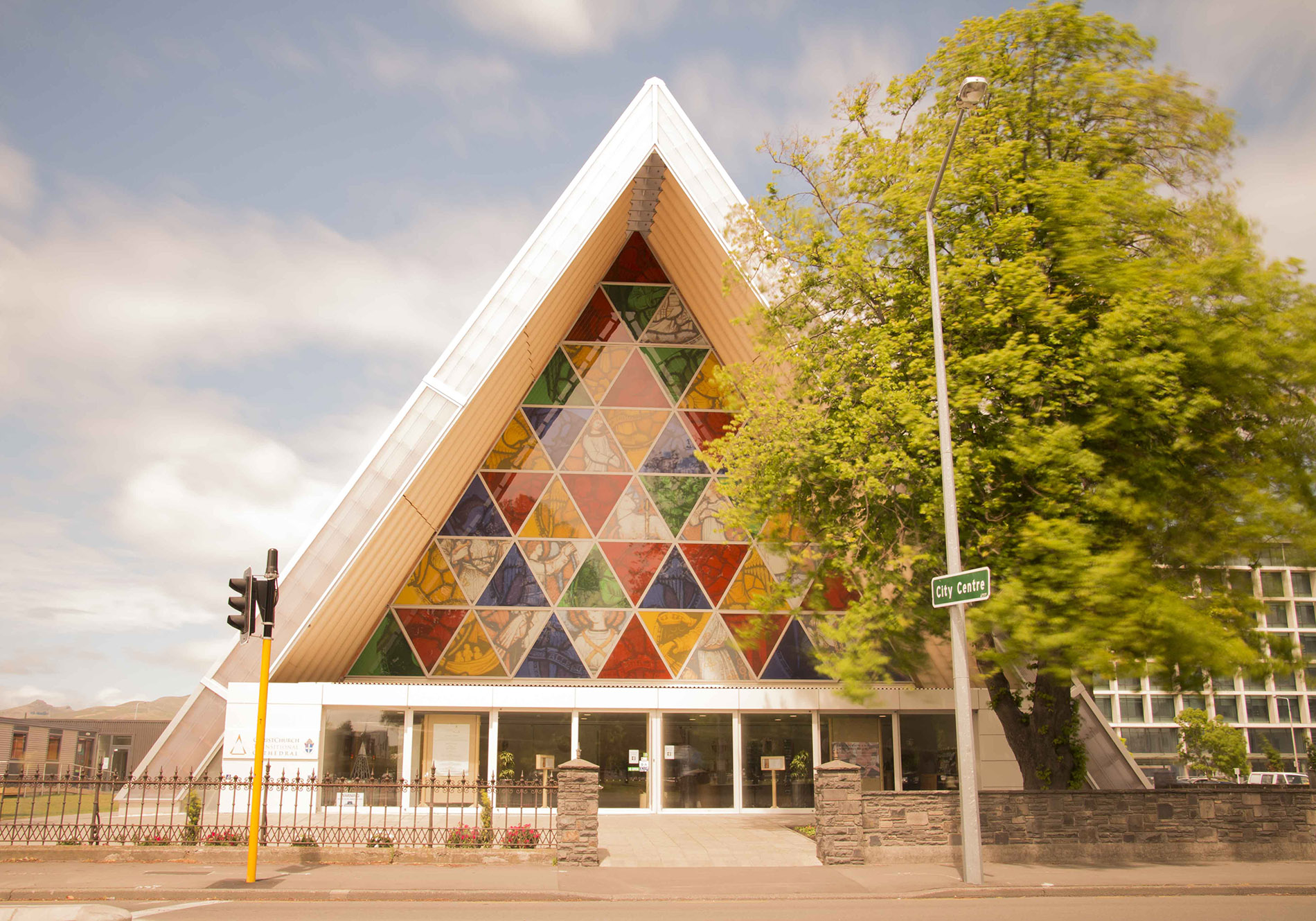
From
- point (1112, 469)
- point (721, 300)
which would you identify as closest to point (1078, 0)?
point (1112, 469)

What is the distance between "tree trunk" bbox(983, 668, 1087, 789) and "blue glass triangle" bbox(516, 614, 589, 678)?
826cm

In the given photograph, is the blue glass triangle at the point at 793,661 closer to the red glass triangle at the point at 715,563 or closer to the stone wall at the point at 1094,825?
the red glass triangle at the point at 715,563

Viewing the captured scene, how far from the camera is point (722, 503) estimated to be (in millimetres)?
21172

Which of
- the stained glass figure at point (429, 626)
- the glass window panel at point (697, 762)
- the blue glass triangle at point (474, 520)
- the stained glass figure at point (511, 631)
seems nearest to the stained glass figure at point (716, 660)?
the glass window panel at point (697, 762)

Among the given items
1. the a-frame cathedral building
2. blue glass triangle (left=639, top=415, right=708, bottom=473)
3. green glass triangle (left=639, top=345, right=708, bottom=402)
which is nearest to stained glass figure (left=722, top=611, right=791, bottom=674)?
the a-frame cathedral building

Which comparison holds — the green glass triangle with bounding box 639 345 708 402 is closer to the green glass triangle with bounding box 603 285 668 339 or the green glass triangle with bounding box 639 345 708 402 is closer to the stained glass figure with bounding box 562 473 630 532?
the green glass triangle with bounding box 603 285 668 339

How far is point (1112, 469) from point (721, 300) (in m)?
9.41

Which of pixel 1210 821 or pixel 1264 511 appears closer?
pixel 1264 511

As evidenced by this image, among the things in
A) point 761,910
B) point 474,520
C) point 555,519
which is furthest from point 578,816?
point 474,520

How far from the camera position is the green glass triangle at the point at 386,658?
19.4m

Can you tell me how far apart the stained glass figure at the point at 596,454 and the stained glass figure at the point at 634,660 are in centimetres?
348

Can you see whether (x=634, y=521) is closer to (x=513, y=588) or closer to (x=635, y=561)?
(x=635, y=561)

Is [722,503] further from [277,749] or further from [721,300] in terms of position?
[277,749]

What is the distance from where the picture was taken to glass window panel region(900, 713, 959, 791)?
19.4m
